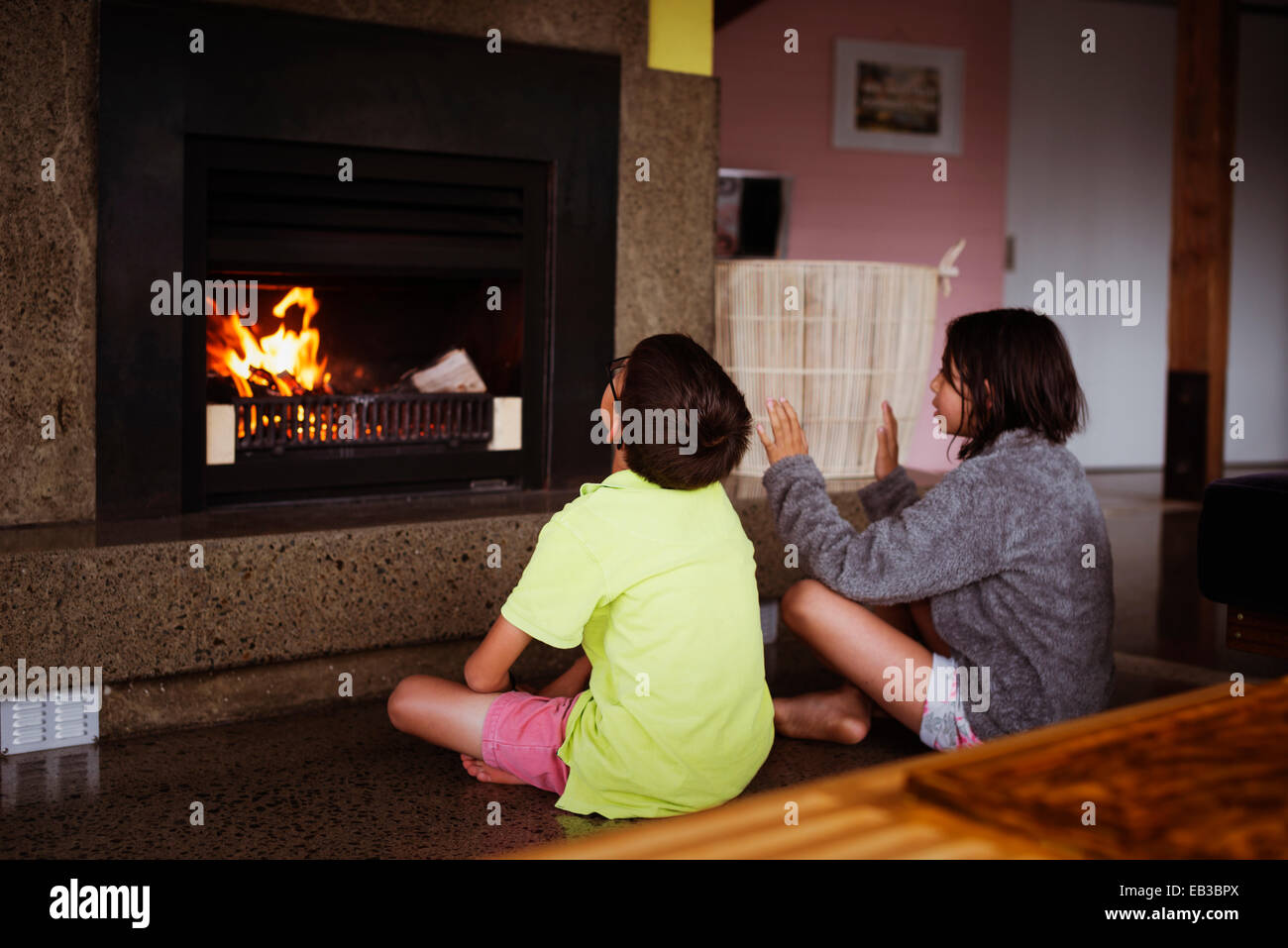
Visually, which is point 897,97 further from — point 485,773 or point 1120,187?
point 485,773

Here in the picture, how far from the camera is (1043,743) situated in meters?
0.69

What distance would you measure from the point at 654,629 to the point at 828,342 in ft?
4.66

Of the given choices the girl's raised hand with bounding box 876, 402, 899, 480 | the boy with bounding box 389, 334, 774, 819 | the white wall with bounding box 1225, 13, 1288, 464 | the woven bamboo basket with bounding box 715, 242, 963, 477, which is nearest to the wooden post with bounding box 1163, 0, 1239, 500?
the white wall with bounding box 1225, 13, 1288, 464

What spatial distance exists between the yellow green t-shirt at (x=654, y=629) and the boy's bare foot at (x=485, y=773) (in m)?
0.22

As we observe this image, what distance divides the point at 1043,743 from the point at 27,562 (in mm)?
1636

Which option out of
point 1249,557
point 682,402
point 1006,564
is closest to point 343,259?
point 682,402

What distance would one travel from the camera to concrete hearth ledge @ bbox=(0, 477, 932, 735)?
1885 mm

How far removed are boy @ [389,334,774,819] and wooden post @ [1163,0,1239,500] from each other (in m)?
3.96

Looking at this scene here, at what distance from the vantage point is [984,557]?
175 centimetres

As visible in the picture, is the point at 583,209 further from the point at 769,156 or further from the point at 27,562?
the point at 769,156

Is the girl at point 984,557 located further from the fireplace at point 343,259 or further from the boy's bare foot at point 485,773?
the fireplace at point 343,259

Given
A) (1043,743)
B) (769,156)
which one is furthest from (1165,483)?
(1043,743)

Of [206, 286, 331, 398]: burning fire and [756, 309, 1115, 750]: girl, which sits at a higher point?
[206, 286, 331, 398]: burning fire

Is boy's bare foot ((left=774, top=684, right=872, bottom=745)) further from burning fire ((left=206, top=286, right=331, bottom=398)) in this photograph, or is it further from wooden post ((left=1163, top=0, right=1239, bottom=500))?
wooden post ((left=1163, top=0, right=1239, bottom=500))
